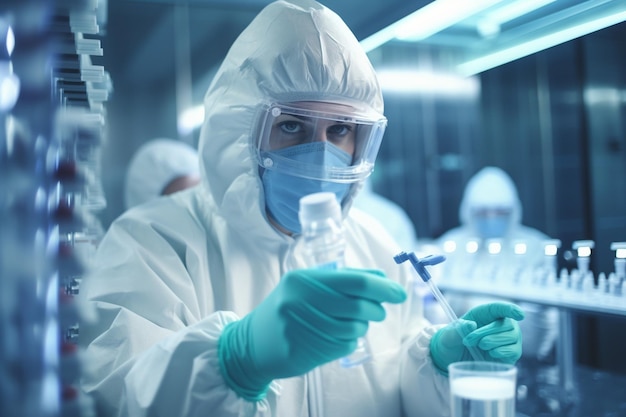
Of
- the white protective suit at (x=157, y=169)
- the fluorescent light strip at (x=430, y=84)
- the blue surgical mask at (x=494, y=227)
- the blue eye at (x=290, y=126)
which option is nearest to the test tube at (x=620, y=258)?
the blue eye at (x=290, y=126)

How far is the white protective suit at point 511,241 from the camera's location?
9.97ft

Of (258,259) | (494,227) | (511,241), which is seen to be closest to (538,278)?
(511,241)

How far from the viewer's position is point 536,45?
1648 mm

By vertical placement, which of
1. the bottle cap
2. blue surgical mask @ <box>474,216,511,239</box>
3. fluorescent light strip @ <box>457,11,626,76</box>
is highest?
fluorescent light strip @ <box>457,11,626,76</box>

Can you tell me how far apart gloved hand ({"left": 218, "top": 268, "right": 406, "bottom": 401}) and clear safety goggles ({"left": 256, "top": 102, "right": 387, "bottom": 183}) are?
1.51 feet

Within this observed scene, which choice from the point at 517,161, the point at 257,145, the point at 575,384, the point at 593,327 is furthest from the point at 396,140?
the point at 257,145

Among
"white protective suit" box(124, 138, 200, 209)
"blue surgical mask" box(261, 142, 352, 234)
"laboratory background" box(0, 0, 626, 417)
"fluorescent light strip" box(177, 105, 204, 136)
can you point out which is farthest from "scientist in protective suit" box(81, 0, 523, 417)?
"fluorescent light strip" box(177, 105, 204, 136)

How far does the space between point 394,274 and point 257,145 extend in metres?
0.60

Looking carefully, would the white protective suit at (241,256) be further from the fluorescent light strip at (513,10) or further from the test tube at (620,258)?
the test tube at (620,258)

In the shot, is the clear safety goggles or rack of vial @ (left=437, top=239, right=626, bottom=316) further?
rack of vial @ (left=437, top=239, right=626, bottom=316)

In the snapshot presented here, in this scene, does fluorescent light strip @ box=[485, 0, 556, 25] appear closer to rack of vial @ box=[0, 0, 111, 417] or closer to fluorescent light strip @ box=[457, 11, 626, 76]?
fluorescent light strip @ box=[457, 11, 626, 76]

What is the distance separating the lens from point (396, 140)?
5.77 m

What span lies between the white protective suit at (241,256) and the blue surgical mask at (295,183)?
0.03 metres

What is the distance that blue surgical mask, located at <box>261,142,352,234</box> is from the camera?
1293 mm
